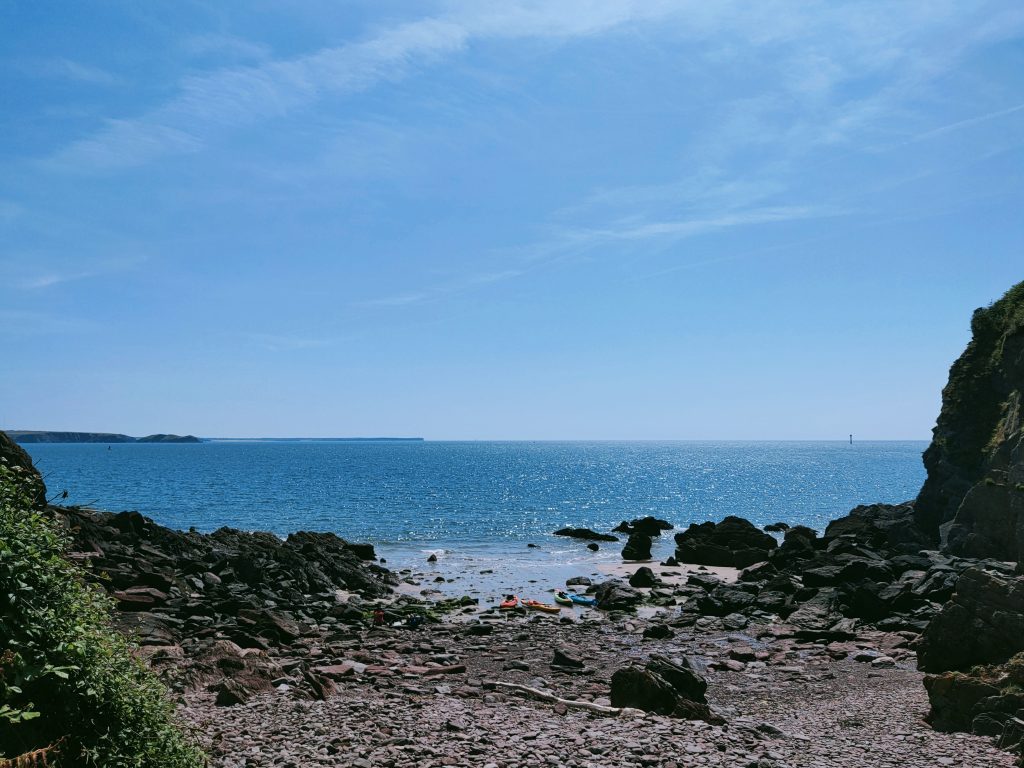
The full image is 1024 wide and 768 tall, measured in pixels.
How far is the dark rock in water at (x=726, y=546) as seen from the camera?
4584 centimetres

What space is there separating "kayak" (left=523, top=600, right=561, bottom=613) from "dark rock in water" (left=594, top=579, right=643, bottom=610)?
2.17 m

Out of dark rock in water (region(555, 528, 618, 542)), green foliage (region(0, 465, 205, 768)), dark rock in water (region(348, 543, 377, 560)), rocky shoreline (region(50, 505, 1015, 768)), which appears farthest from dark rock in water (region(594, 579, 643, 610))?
dark rock in water (region(555, 528, 618, 542))

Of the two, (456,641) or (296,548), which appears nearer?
(456,641)

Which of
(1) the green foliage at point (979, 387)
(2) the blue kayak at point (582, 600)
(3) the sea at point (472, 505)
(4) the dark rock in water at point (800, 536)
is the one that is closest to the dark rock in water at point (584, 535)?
(3) the sea at point (472, 505)

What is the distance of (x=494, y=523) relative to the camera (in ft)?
220

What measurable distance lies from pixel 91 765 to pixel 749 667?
1867cm

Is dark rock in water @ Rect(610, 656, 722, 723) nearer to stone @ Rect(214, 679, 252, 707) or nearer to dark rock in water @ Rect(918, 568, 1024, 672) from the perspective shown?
dark rock in water @ Rect(918, 568, 1024, 672)

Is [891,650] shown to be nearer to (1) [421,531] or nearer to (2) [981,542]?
(2) [981,542]

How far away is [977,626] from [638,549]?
3226 centimetres

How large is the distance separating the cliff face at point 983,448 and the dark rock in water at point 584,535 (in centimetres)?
2216

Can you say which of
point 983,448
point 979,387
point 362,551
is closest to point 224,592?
point 362,551

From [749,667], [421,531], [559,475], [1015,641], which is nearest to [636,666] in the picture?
[749,667]

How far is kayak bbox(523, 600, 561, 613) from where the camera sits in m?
30.5

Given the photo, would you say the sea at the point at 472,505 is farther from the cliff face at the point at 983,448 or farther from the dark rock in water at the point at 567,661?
the cliff face at the point at 983,448
